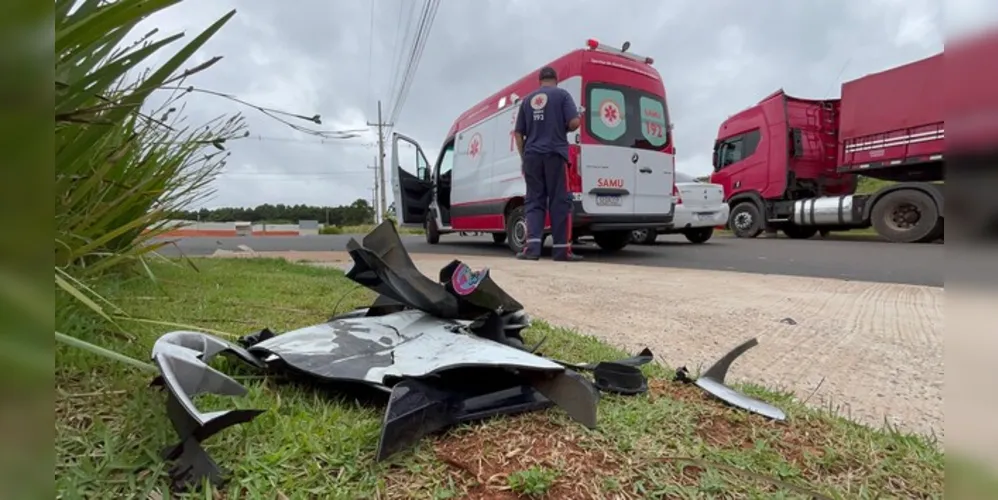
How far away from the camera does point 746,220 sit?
1095 centimetres

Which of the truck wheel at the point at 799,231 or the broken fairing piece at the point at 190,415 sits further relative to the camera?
the truck wheel at the point at 799,231

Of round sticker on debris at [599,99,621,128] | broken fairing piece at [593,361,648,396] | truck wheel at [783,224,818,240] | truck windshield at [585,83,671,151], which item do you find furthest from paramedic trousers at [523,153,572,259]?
truck wheel at [783,224,818,240]

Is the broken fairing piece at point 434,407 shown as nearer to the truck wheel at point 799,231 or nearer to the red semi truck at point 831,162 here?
the red semi truck at point 831,162

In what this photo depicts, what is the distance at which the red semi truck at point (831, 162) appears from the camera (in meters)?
8.04

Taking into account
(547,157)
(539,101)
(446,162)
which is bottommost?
(547,157)

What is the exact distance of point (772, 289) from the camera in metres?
3.00

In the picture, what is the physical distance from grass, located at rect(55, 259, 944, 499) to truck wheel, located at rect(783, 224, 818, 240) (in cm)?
1079

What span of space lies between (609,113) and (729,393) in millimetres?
4774

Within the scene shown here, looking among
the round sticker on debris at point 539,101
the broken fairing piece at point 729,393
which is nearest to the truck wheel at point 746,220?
the round sticker on debris at point 539,101

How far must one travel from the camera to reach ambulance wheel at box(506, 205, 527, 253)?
20.2 feet

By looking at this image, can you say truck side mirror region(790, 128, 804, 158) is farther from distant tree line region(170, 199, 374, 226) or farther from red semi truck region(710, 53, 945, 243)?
distant tree line region(170, 199, 374, 226)

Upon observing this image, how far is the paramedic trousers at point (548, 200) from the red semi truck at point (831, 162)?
19.3 ft

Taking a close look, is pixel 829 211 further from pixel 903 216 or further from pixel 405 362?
pixel 405 362

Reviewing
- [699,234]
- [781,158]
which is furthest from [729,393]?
[781,158]
